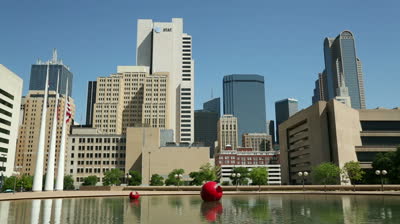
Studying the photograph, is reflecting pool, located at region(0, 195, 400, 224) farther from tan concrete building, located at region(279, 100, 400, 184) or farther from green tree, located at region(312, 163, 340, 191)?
tan concrete building, located at region(279, 100, 400, 184)

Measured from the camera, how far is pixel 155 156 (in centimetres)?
15012

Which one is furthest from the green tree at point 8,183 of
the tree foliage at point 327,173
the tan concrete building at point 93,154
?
the tree foliage at point 327,173

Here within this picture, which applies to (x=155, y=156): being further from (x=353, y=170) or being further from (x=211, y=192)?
(x=211, y=192)

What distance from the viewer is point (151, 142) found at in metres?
155

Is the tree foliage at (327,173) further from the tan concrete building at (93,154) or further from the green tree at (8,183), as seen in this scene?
the tan concrete building at (93,154)

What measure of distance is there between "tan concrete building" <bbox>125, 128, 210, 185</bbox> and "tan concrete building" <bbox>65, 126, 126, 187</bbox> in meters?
7.35

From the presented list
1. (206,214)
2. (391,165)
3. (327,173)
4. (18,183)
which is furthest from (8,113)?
(391,165)

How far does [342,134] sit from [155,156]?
78065mm

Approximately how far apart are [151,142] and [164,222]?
138 m

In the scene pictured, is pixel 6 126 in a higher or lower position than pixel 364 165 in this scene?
higher

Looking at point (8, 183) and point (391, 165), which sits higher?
point (391, 165)

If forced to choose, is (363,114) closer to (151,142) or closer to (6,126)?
(151,142)

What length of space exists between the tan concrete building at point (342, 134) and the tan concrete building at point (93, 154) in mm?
81754

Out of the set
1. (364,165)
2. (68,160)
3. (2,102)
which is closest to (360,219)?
(364,165)
